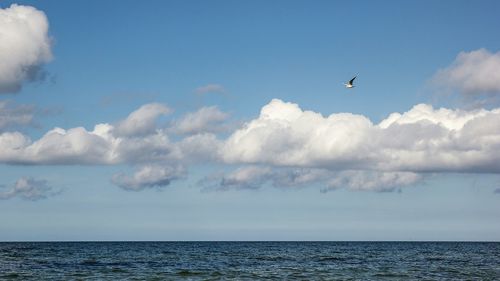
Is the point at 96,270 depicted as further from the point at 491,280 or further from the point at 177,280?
the point at 491,280

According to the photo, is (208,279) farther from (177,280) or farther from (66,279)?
(66,279)

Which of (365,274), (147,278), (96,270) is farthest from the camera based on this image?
(96,270)

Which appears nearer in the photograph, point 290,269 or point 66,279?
point 66,279

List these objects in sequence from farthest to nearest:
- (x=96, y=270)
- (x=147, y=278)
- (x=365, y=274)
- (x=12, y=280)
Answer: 1. (x=96, y=270)
2. (x=365, y=274)
3. (x=147, y=278)
4. (x=12, y=280)

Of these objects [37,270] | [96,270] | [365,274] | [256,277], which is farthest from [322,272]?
[37,270]

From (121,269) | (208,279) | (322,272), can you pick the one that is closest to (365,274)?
(322,272)

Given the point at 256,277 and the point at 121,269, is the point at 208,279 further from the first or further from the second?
the point at 121,269

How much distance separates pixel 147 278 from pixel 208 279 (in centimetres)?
651

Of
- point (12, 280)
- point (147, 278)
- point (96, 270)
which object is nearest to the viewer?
point (12, 280)

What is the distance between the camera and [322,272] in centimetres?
7169

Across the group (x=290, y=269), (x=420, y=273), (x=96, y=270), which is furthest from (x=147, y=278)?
(x=420, y=273)

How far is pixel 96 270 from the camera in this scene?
7338cm

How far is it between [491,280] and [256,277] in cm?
2433

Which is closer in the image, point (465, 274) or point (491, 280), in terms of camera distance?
point (491, 280)
